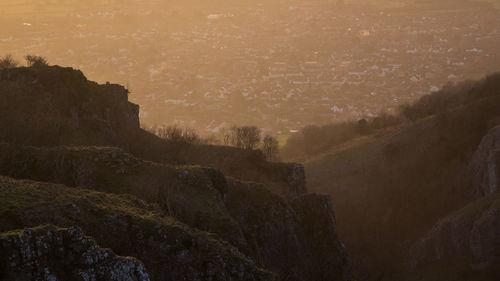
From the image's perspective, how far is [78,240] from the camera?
14.4 meters

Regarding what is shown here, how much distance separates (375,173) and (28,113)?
42226 mm

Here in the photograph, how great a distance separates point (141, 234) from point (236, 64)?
492 ft

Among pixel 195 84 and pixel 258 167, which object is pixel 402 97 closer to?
pixel 195 84

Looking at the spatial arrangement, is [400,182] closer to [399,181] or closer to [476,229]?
[399,181]

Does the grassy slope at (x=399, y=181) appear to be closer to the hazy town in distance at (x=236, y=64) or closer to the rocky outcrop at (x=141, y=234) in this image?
the rocky outcrop at (x=141, y=234)

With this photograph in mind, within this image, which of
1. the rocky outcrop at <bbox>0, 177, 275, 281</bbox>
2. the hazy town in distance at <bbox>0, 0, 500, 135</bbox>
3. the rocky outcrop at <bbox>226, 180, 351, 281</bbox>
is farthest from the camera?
the hazy town in distance at <bbox>0, 0, 500, 135</bbox>

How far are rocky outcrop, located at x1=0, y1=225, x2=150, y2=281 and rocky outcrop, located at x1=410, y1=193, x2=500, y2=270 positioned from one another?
1234 inches

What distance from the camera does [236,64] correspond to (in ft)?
541

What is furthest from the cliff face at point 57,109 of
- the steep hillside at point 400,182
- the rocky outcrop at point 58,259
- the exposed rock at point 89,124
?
the steep hillside at point 400,182

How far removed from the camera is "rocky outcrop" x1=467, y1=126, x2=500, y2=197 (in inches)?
1873

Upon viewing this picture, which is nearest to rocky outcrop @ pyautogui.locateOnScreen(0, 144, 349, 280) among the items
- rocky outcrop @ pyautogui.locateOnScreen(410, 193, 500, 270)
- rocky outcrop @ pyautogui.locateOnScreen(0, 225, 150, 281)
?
rocky outcrop @ pyautogui.locateOnScreen(0, 225, 150, 281)

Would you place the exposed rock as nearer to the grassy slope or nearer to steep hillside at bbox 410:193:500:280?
steep hillside at bbox 410:193:500:280

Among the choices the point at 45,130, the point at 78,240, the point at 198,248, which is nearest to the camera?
the point at 78,240

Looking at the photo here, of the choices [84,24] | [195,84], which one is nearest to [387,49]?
[195,84]
